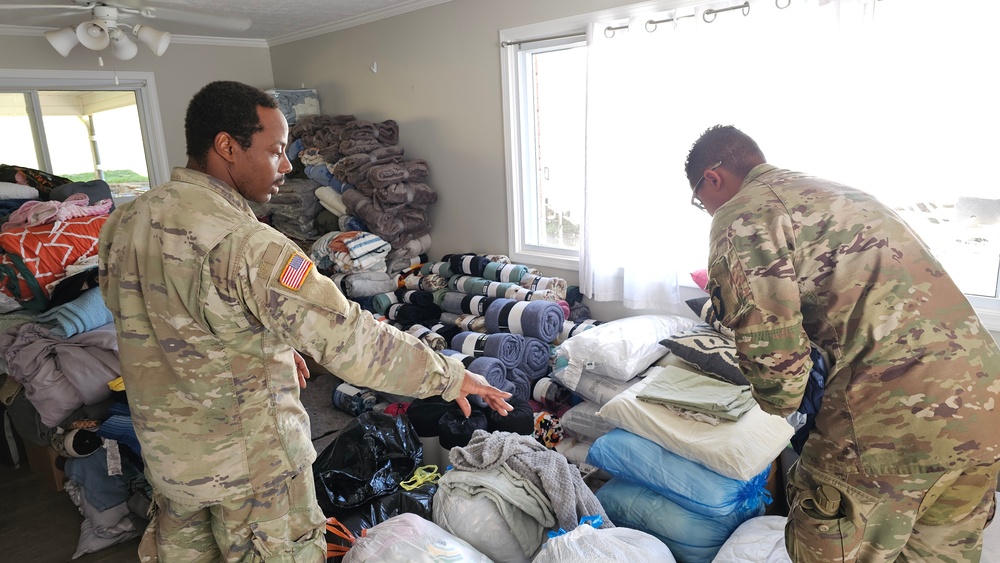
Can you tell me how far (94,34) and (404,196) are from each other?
1829 millimetres

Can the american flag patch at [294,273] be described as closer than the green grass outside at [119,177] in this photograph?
Yes

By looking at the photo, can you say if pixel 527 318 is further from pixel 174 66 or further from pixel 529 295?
pixel 174 66

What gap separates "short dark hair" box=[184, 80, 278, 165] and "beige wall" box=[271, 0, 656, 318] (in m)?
2.24

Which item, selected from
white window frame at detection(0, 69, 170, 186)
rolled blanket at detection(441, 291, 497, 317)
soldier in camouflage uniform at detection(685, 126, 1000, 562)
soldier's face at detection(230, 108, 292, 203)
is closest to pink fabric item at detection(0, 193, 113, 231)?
white window frame at detection(0, 69, 170, 186)

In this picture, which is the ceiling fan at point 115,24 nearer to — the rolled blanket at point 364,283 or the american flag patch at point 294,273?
the rolled blanket at point 364,283

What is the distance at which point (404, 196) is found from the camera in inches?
152

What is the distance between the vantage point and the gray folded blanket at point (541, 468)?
1888 millimetres

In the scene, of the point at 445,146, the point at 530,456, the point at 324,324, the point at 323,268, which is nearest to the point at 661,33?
the point at 445,146

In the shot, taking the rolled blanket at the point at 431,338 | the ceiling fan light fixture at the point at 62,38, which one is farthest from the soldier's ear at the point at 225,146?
the ceiling fan light fixture at the point at 62,38

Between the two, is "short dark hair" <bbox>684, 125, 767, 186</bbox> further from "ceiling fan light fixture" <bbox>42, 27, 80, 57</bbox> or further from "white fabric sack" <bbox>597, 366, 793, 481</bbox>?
"ceiling fan light fixture" <bbox>42, 27, 80, 57</bbox>

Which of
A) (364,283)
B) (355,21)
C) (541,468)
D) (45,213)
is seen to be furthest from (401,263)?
(541,468)

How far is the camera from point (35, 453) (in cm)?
315

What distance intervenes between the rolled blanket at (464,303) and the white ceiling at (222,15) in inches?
71.6

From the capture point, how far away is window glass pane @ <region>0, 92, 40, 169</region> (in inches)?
163
